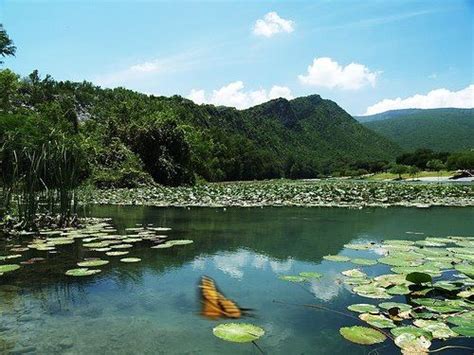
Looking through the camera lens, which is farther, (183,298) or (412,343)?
(183,298)

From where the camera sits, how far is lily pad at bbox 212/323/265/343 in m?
3.02

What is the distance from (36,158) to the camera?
315 inches

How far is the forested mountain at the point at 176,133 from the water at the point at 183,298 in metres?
4.56

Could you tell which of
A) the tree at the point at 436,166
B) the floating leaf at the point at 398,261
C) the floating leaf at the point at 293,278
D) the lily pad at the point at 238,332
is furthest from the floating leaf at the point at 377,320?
the tree at the point at 436,166

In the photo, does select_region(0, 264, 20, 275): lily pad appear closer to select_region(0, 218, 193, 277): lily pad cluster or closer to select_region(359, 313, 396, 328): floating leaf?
select_region(0, 218, 193, 277): lily pad cluster

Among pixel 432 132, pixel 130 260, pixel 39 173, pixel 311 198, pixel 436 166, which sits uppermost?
pixel 432 132

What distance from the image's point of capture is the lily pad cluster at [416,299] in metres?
3.08

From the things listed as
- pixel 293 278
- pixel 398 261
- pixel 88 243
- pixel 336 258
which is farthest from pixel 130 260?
pixel 398 261

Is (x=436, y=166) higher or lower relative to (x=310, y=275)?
higher

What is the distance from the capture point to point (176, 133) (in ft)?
92.8

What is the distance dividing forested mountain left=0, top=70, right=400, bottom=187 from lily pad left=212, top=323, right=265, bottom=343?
690 centimetres

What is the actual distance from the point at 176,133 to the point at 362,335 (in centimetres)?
2607

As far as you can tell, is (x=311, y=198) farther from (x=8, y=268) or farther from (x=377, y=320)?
(x=377, y=320)

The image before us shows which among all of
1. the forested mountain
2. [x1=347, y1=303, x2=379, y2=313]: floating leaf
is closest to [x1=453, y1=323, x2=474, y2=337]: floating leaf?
[x1=347, y1=303, x2=379, y2=313]: floating leaf
